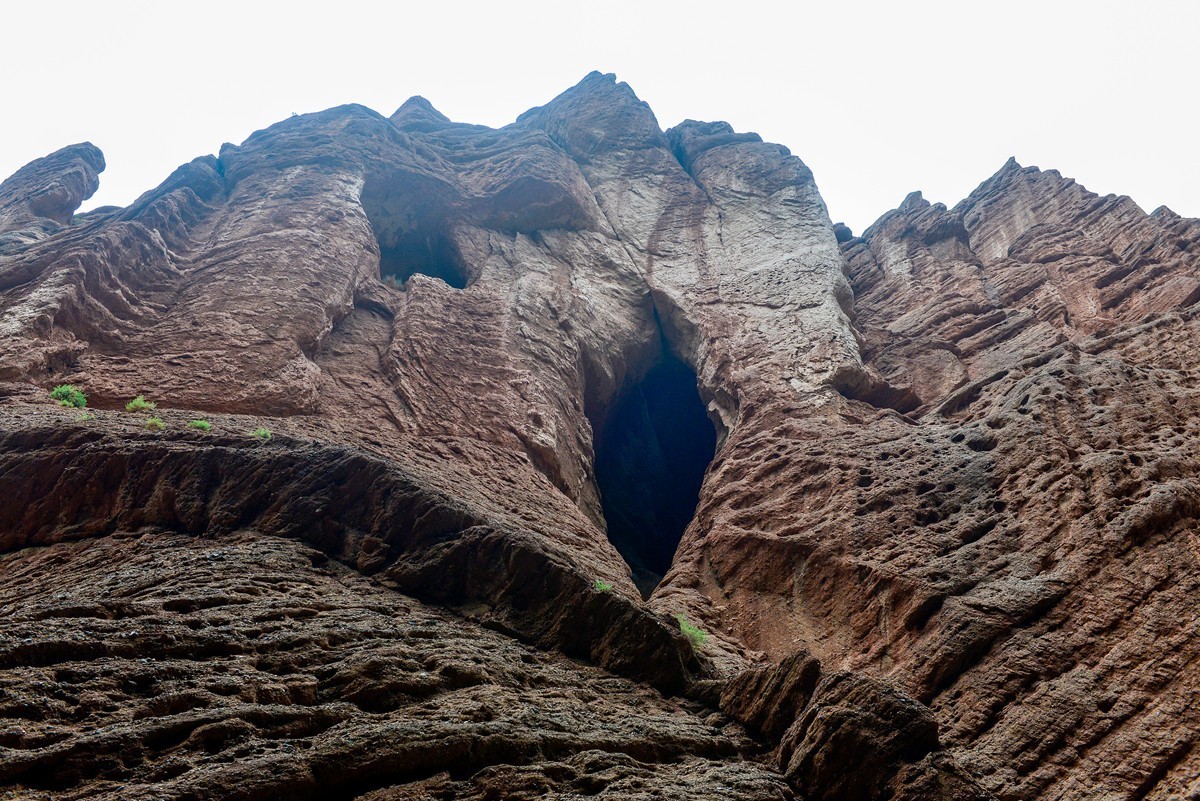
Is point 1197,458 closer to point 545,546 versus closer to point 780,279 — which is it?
point 545,546

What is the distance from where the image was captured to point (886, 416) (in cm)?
1820

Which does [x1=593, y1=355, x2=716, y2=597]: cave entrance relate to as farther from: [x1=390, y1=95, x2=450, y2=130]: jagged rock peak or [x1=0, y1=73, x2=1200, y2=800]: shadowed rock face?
[x1=390, y1=95, x2=450, y2=130]: jagged rock peak

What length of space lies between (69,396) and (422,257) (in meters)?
14.8

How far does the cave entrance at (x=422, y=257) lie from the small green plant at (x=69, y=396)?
1266cm

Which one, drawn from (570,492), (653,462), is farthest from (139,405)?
(653,462)

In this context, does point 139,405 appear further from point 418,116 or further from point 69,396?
point 418,116

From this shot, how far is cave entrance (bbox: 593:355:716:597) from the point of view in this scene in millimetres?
22734

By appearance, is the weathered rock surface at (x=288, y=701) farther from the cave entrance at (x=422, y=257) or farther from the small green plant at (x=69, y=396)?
the cave entrance at (x=422, y=257)

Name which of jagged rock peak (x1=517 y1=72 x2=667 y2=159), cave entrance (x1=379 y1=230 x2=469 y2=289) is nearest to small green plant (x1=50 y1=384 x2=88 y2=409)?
cave entrance (x1=379 y1=230 x2=469 y2=289)

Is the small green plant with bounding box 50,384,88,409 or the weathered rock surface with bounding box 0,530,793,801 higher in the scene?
the small green plant with bounding box 50,384,88,409

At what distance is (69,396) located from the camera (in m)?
12.8

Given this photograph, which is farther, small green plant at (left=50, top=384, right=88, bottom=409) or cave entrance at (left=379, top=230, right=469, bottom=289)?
cave entrance at (left=379, top=230, right=469, bottom=289)

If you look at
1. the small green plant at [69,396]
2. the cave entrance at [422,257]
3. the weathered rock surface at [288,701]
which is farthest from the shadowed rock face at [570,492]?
the small green plant at [69,396]

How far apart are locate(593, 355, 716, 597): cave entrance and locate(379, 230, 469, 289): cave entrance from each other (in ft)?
24.2
